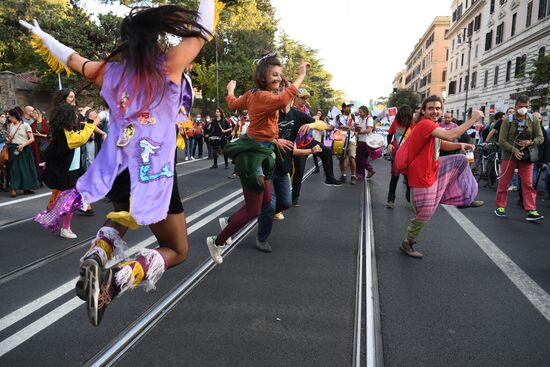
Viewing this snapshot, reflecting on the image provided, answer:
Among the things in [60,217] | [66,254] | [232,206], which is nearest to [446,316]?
[66,254]

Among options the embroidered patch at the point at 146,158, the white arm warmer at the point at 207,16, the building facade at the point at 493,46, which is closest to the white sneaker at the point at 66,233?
the embroidered patch at the point at 146,158

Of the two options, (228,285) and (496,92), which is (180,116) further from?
(496,92)

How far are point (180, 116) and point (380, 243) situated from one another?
3.56 m

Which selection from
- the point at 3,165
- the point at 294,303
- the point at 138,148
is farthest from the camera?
the point at 3,165

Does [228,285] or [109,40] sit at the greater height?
[109,40]

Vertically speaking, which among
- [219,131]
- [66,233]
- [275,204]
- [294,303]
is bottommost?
[294,303]

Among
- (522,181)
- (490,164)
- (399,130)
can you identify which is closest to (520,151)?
(522,181)

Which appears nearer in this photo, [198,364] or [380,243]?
[198,364]

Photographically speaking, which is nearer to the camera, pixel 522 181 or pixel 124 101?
pixel 124 101

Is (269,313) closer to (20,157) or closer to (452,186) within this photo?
(452,186)

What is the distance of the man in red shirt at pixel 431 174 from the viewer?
4.61 meters

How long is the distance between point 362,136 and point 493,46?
3863 centimetres

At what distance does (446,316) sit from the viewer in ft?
10.7

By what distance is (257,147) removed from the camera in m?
4.04
